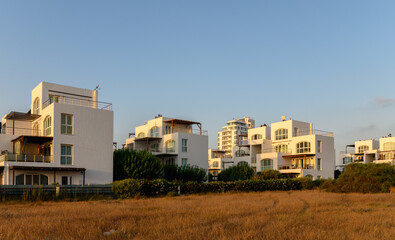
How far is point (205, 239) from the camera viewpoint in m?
9.25

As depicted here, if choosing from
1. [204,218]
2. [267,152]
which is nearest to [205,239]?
[204,218]

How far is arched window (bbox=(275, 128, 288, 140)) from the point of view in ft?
206

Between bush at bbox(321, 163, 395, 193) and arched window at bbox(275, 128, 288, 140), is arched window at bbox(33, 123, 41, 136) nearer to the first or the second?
bush at bbox(321, 163, 395, 193)

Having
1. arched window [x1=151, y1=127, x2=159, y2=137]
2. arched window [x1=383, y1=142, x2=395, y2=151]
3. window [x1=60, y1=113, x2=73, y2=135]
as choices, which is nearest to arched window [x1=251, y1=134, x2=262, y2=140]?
arched window [x1=151, y1=127, x2=159, y2=137]

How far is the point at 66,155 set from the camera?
35281mm

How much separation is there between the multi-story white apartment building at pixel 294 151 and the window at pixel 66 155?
3311 centimetres

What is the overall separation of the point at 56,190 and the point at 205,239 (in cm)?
1782

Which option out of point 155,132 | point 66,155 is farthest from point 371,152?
point 66,155

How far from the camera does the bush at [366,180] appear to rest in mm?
34531

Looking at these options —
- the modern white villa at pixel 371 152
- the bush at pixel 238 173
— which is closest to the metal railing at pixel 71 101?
the bush at pixel 238 173

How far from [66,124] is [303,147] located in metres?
36.1

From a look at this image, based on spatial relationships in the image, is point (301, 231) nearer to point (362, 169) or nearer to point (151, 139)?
point (362, 169)

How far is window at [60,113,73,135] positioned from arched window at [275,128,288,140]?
1459 inches

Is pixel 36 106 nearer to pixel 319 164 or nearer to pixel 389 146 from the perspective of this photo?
pixel 319 164
